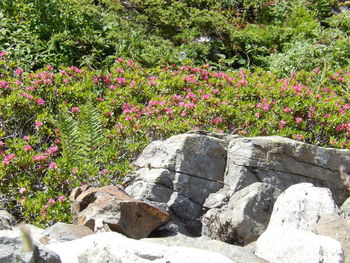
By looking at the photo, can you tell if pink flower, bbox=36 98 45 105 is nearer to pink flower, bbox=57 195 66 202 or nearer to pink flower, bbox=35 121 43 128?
pink flower, bbox=35 121 43 128

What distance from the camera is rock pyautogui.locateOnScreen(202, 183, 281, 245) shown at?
14.8 feet

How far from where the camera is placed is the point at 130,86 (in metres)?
7.43

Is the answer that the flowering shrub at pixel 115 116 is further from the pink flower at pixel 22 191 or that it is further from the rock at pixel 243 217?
the rock at pixel 243 217

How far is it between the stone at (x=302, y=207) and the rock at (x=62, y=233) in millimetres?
1528

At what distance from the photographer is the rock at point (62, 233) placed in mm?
3907

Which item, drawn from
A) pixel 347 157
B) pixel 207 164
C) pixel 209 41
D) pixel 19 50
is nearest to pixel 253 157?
pixel 207 164

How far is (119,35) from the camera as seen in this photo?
934 cm

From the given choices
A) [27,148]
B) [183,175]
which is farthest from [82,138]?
[183,175]

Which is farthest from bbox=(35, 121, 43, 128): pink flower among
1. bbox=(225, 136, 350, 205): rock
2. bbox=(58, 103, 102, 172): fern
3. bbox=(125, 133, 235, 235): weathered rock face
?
bbox=(225, 136, 350, 205): rock

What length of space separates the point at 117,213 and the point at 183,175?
1.11 meters

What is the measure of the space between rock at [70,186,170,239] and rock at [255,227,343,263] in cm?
129

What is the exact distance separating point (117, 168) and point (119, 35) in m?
4.45

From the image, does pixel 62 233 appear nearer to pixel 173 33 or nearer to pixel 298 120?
pixel 298 120

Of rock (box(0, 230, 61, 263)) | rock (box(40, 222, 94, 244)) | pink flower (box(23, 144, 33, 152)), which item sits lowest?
pink flower (box(23, 144, 33, 152))
